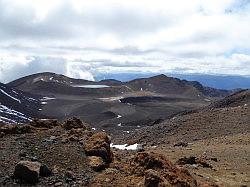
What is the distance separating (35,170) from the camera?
15.4 metres

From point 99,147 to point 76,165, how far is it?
5.99ft

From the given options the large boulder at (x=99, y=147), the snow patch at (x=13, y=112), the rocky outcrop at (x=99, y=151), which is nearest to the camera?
the rocky outcrop at (x=99, y=151)

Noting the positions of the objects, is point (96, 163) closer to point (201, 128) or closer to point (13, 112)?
point (201, 128)

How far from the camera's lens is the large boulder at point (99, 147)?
61.6ft

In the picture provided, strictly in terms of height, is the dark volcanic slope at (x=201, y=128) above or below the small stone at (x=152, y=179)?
→ below

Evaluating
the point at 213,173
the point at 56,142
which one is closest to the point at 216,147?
the point at 213,173

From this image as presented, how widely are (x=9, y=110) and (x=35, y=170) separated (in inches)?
7136

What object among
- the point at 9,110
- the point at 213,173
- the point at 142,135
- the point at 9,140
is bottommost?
the point at 9,110

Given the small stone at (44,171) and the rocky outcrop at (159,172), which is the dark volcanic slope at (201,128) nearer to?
the rocky outcrop at (159,172)

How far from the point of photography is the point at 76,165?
17.4 m

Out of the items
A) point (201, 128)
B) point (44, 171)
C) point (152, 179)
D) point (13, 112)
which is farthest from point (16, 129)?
point (13, 112)

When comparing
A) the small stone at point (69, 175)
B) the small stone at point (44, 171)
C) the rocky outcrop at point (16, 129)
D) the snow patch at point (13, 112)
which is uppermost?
the rocky outcrop at point (16, 129)

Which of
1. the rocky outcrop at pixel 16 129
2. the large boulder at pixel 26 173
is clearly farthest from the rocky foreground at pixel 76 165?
the rocky outcrop at pixel 16 129

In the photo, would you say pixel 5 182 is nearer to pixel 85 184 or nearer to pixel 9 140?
pixel 85 184
